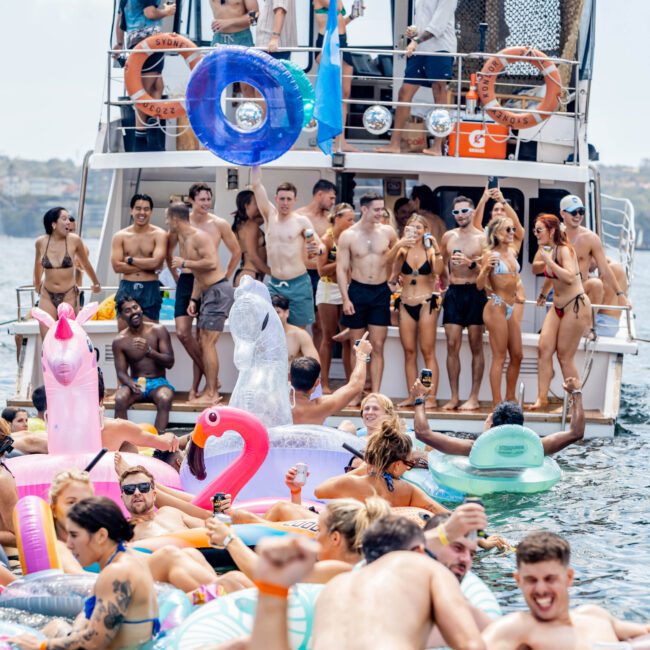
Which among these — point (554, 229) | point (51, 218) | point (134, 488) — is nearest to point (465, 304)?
point (554, 229)

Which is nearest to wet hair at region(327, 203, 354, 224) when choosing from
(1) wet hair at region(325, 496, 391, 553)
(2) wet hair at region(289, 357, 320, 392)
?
(2) wet hair at region(289, 357, 320, 392)

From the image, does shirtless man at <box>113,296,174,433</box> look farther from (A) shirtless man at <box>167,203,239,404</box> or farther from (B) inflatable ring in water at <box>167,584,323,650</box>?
(B) inflatable ring in water at <box>167,584,323,650</box>

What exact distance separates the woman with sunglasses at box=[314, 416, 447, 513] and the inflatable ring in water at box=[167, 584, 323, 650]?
76.7 inches

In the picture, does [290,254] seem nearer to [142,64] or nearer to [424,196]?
[424,196]

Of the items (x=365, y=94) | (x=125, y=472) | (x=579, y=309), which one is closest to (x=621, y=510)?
(x=579, y=309)

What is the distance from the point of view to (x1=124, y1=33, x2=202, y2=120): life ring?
13180mm

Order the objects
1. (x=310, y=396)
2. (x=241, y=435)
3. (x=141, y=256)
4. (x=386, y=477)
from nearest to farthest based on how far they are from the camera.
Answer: (x=386, y=477) < (x=241, y=435) < (x=310, y=396) < (x=141, y=256)

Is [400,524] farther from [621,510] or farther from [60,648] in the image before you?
[621,510]

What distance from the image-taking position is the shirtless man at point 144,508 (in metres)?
6.98

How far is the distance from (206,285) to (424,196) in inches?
124

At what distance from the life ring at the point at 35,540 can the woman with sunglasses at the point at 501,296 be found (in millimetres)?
5450

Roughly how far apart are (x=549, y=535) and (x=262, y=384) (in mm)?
5031

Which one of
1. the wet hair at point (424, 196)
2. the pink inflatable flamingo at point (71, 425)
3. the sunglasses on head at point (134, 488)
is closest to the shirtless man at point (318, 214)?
the wet hair at point (424, 196)

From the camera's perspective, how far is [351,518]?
5.29m
